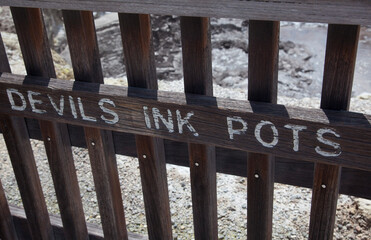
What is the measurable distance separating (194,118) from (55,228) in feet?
3.80

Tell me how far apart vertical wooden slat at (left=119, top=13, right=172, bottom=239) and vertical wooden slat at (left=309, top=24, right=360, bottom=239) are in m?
0.58

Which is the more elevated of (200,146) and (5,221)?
(200,146)

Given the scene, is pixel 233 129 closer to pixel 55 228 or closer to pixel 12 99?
pixel 12 99

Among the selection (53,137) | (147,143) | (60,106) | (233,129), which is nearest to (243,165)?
(233,129)

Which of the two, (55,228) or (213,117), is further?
(55,228)

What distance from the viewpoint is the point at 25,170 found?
6.78ft

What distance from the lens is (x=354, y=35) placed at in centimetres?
124

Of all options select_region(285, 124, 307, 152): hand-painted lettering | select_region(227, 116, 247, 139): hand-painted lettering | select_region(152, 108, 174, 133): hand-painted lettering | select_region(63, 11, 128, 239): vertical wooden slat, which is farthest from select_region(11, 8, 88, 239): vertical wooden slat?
select_region(285, 124, 307, 152): hand-painted lettering

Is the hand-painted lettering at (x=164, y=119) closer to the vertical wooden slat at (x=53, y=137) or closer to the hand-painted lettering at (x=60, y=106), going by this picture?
the hand-painted lettering at (x=60, y=106)

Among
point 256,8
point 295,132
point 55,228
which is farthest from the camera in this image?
point 55,228

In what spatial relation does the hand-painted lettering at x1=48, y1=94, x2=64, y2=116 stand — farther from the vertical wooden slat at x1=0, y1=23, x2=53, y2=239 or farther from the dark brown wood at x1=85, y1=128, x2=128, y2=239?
the vertical wooden slat at x1=0, y1=23, x2=53, y2=239

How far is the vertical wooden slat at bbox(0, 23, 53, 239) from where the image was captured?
196cm

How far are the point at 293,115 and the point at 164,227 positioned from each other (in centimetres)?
83

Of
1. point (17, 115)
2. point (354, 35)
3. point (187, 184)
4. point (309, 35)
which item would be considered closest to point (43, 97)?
point (17, 115)
